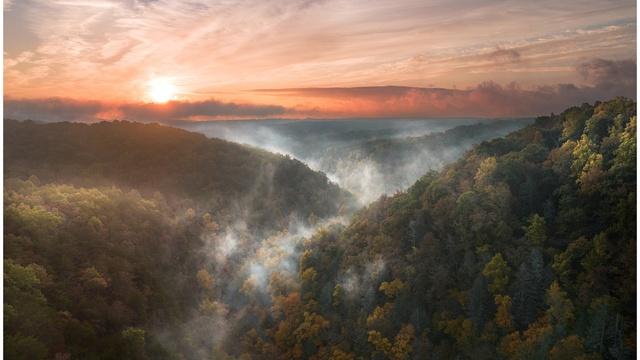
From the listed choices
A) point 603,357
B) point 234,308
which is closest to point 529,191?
point 603,357

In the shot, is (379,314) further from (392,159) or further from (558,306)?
(392,159)

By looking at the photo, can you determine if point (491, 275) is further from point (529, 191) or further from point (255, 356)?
point (255, 356)

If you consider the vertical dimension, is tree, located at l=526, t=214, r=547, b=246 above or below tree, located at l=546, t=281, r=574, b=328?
above

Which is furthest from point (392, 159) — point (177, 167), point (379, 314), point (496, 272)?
point (496, 272)

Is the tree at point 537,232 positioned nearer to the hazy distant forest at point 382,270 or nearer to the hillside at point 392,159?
the hazy distant forest at point 382,270

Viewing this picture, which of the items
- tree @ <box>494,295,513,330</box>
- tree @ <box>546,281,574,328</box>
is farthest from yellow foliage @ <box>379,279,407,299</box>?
tree @ <box>546,281,574,328</box>

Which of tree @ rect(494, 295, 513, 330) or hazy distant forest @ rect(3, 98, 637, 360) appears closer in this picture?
hazy distant forest @ rect(3, 98, 637, 360)

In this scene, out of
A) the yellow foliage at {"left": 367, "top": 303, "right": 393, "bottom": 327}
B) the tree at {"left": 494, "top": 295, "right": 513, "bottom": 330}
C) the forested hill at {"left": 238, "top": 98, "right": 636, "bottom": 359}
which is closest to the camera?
the forested hill at {"left": 238, "top": 98, "right": 636, "bottom": 359}

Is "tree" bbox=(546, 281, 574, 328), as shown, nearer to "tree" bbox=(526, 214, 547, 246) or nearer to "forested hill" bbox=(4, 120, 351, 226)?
"tree" bbox=(526, 214, 547, 246)
